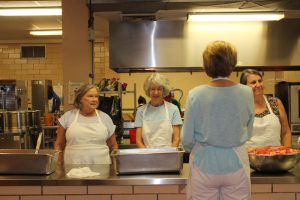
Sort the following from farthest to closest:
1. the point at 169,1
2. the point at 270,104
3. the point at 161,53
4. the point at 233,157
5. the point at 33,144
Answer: the point at 33,144, the point at 161,53, the point at 169,1, the point at 270,104, the point at 233,157

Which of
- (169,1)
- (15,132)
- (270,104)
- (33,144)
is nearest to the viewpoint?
(270,104)

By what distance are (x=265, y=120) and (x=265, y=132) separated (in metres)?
0.08

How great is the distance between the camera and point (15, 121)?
19.5 ft

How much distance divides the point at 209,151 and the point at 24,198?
1.03 m

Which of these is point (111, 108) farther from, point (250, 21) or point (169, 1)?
point (250, 21)

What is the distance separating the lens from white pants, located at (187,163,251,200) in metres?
1.92

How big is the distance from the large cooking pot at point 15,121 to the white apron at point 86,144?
3174 millimetres

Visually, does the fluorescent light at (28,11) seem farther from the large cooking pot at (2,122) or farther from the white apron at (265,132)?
the white apron at (265,132)

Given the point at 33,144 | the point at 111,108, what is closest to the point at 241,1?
the point at 111,108

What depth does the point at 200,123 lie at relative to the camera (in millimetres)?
1932

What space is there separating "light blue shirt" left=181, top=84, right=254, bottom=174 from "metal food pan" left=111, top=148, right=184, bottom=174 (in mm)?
301

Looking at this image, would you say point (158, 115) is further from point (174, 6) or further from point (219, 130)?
point (219, 130)

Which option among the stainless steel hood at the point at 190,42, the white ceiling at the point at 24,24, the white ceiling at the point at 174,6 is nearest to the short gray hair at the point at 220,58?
the white ceiling at the point at 174,6

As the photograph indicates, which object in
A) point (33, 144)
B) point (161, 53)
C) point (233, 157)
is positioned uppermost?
point (161, 53)
